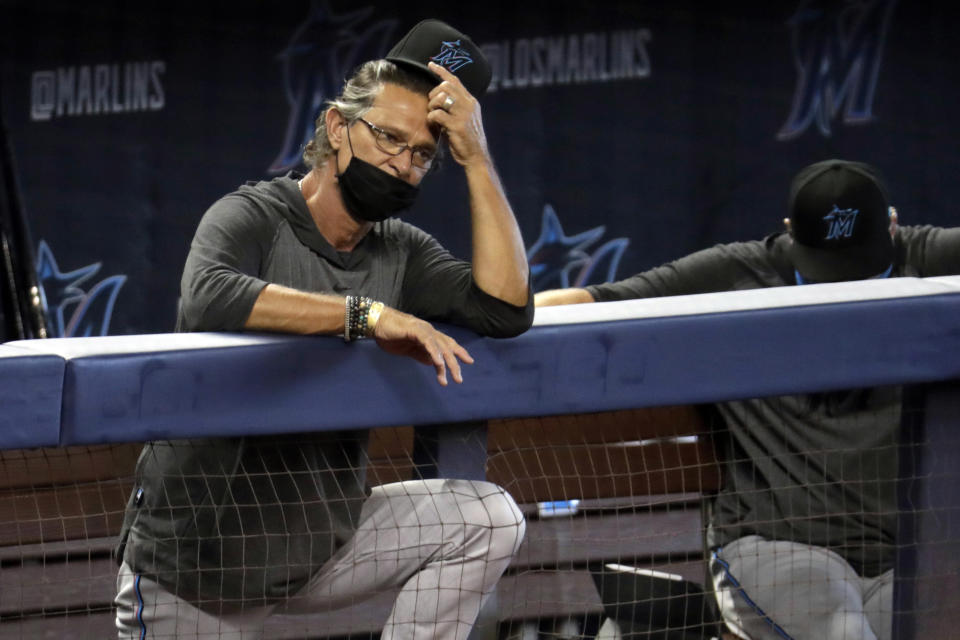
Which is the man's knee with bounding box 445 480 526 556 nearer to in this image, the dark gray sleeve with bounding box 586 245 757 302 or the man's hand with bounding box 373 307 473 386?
the man's hand with bounding box 373 307 473 386

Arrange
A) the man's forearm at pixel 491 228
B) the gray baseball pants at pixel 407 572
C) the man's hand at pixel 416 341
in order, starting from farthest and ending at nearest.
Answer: the man's forearm at pixel 491 228
the gray baseball pants at pixel 407 572
the man's hand at pixel 416 341

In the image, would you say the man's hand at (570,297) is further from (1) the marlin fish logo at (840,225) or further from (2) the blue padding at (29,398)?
(2) the blue padding at (29,398)

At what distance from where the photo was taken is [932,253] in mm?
2602

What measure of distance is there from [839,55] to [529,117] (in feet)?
4.49

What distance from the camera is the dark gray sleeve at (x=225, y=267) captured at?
1517 millimetres

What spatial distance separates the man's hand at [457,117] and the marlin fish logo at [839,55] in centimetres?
367

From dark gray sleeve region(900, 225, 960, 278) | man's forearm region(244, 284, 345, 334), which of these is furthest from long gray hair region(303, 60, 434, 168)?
dark gray sleeve region(900, 225, 960, 278)

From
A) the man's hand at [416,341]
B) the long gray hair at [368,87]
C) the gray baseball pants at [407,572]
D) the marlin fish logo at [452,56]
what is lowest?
the gray baseball pants at [407,572]

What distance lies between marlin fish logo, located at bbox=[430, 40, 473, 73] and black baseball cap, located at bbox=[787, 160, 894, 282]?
87 centimetres

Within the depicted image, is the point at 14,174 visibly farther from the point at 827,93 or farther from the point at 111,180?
the point at 827,93

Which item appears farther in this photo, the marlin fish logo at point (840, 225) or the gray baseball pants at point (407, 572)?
the marlin fish logo at point (840, 225)

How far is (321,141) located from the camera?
2004mm

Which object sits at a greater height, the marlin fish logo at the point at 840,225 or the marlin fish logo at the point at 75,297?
the marlin fish logo at the point at 840,225

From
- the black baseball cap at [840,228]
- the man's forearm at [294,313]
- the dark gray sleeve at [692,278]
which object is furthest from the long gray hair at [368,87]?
the black baseball cap at [840,228]
